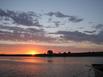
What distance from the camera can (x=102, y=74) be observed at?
117 feet

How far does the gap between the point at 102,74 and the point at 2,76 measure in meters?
28.5

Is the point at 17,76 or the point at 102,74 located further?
the point at 17,76

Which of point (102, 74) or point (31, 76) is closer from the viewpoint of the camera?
point (102, 74)

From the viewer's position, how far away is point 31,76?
53344mm

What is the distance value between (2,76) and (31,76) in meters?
7.92

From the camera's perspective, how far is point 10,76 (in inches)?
2035

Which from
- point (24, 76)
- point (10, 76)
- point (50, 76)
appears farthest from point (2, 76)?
point (50, 76)

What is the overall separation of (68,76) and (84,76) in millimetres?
4734

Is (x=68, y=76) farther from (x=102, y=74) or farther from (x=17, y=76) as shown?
(x=102, y=74)

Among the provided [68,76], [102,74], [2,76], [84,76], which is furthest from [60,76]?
[102,74]

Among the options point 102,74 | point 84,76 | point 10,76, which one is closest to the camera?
point 102,74

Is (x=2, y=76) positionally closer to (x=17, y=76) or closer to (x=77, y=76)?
(x=17, y=76)

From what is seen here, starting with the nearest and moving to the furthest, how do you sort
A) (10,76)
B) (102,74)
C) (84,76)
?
(102,74)
(10,76)
(84,76)

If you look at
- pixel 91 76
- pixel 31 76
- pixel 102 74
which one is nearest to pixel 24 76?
pixel 31 76
